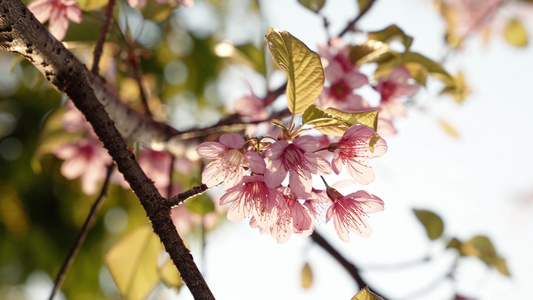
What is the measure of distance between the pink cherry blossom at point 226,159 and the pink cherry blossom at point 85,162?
77 centimetres

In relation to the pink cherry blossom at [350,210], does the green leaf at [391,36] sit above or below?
above

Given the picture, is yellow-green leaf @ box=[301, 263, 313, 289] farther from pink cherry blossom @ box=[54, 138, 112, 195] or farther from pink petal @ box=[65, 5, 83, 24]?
pink petal @ box=[65, 5, 83, 24]

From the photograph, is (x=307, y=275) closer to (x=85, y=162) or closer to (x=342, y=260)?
(x=342, y=260)

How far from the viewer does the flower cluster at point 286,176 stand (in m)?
0.61

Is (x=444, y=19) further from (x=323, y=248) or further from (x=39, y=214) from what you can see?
(x=39, y=214)

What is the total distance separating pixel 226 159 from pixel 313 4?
47cm

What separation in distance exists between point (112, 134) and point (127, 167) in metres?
0.05

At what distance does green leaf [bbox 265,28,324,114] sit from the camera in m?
0.60

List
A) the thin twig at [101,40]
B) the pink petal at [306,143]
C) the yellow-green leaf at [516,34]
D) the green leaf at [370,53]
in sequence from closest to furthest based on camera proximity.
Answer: the pink petal at [306,143] → the thin twig at [101,40] → the green leaf at [370,53] → the yellow-green leaf at [516,34]

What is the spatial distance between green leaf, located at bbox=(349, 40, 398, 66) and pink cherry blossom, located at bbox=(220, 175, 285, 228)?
43 cm

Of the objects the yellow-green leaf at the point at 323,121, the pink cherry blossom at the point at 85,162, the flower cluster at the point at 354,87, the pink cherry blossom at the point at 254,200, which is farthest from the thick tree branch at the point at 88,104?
the pink cherry blossom at the point at 85,162

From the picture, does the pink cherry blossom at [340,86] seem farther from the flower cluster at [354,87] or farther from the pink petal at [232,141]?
the pink petal at [232,141]

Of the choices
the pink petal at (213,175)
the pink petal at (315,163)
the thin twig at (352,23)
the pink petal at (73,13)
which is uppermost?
the pink petal at (73,13)

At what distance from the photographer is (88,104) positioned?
0.62 metres
